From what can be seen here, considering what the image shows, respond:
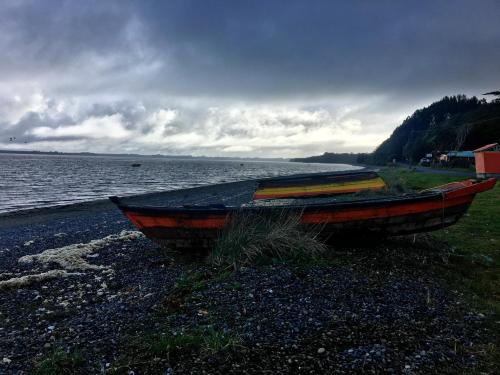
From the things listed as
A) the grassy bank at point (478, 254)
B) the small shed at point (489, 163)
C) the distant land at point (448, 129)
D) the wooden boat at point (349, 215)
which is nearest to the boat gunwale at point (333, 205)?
the wooden boat at point (349, 215)

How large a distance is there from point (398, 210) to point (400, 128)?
137801mm

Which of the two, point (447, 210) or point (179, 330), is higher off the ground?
point (447, 210)

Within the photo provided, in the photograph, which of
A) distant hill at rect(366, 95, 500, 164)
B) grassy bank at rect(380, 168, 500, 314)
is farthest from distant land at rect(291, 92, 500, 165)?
grassy bank at rect(380, 168, 500, 314)

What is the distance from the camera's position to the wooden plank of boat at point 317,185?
22.5m

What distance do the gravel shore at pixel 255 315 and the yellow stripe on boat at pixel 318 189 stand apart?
38.4 feet

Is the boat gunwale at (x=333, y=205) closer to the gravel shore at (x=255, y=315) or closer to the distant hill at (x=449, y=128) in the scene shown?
the gravel shore at (x=255, y=315)

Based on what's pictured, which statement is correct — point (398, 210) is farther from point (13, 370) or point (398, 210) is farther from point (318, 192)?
point (318, 192)

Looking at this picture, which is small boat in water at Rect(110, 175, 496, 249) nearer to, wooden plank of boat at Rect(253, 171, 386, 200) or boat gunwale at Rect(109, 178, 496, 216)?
boat gunwale at Rect(109, 178, 496, 216)

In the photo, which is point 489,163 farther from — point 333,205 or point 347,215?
point 333,205

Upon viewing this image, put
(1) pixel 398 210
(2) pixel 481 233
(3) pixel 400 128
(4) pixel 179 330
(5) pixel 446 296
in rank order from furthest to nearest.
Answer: (3) pixel 400 128
(2) pixel 481 233
(1) pixel 398 210
(5) pixel 446 296
(4) pixel 179 330

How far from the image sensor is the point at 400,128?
13538 centimetres

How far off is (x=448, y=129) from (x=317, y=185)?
69.4 meters

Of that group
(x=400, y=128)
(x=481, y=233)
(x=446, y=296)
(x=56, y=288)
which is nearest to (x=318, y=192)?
(x=481, y=233)

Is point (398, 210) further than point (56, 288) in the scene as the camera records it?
Yes
